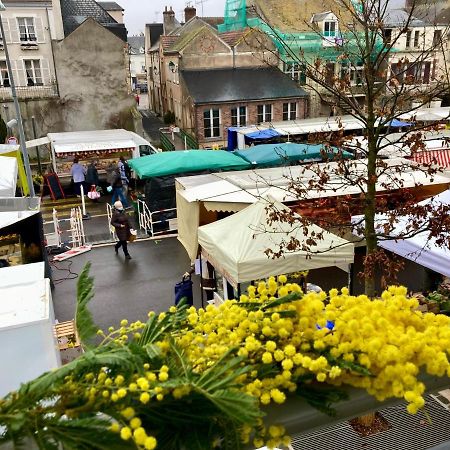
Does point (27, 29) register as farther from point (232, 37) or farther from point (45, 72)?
point (232, 37)

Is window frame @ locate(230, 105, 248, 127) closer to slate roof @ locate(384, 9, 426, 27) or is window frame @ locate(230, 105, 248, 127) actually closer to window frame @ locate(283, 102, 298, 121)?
window frame @ locate(283, 102, 298, 121)

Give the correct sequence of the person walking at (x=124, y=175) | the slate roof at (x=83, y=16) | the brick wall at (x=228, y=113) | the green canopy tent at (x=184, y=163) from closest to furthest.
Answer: the green canopy tent at (x=184, y=163), the person walking at (x=124, y=175), the brick wall at (x=228, y=113), the slate roof at (x=83, y=16)

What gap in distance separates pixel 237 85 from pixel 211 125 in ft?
10.8

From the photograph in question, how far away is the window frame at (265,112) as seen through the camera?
104 ft

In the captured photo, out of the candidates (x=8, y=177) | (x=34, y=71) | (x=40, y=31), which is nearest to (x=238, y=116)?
(x=34, y=71)

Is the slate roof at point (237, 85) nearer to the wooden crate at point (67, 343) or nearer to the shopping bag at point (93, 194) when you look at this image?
the shopping bag at point (93, 194)

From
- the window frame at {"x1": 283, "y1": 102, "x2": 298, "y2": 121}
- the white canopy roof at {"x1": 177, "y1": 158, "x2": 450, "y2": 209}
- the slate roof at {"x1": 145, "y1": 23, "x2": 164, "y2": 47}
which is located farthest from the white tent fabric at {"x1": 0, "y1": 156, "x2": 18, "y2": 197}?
the slate roof at {"x1": 145, "y1": 23, "x2": 164, "y2": 47}

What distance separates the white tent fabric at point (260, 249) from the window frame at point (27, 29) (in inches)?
1091

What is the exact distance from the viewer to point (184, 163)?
53.7 ft

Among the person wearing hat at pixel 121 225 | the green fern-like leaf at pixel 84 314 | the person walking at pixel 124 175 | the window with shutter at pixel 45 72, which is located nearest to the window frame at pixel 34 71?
the window with shutter at pixel 45 72

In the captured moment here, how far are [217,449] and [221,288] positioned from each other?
8517 mm

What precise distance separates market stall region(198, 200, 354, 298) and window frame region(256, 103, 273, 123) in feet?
79.1

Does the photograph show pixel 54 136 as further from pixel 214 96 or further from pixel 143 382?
pixel 143 382

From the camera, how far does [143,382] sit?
1.62 m
